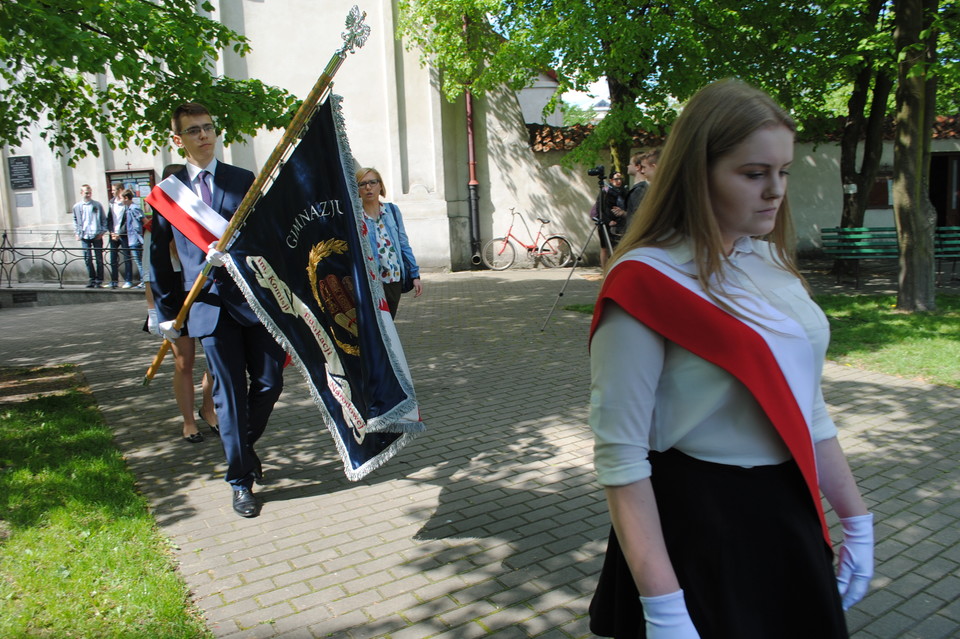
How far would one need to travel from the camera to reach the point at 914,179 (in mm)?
10070

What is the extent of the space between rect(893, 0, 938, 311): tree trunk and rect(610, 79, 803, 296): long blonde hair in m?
9.64

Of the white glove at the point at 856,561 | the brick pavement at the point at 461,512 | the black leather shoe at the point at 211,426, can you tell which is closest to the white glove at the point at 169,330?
the brick pavement at the point at 461,512

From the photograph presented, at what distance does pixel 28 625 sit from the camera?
326cm

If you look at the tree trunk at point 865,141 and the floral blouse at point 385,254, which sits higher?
the tree trunk at point 865,141

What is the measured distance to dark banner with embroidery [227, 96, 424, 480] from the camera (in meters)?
4.07

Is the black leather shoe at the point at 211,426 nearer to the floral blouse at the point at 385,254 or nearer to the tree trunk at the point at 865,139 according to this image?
the floral blouse at the point at 385,254

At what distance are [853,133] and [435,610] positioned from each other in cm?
1316

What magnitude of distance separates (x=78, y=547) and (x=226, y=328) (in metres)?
1.33

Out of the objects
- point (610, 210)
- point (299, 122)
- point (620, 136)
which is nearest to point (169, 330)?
point (299, 122)

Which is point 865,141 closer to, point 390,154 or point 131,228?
point 390,154

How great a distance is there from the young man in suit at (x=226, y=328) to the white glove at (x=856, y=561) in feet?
11.0

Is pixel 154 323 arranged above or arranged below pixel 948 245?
above

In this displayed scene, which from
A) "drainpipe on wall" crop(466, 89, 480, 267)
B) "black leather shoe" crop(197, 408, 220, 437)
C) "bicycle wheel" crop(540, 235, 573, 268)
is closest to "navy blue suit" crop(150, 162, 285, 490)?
"black leather shoe" crop(197, 408, 220, 437)

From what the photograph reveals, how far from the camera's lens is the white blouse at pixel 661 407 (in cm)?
158
